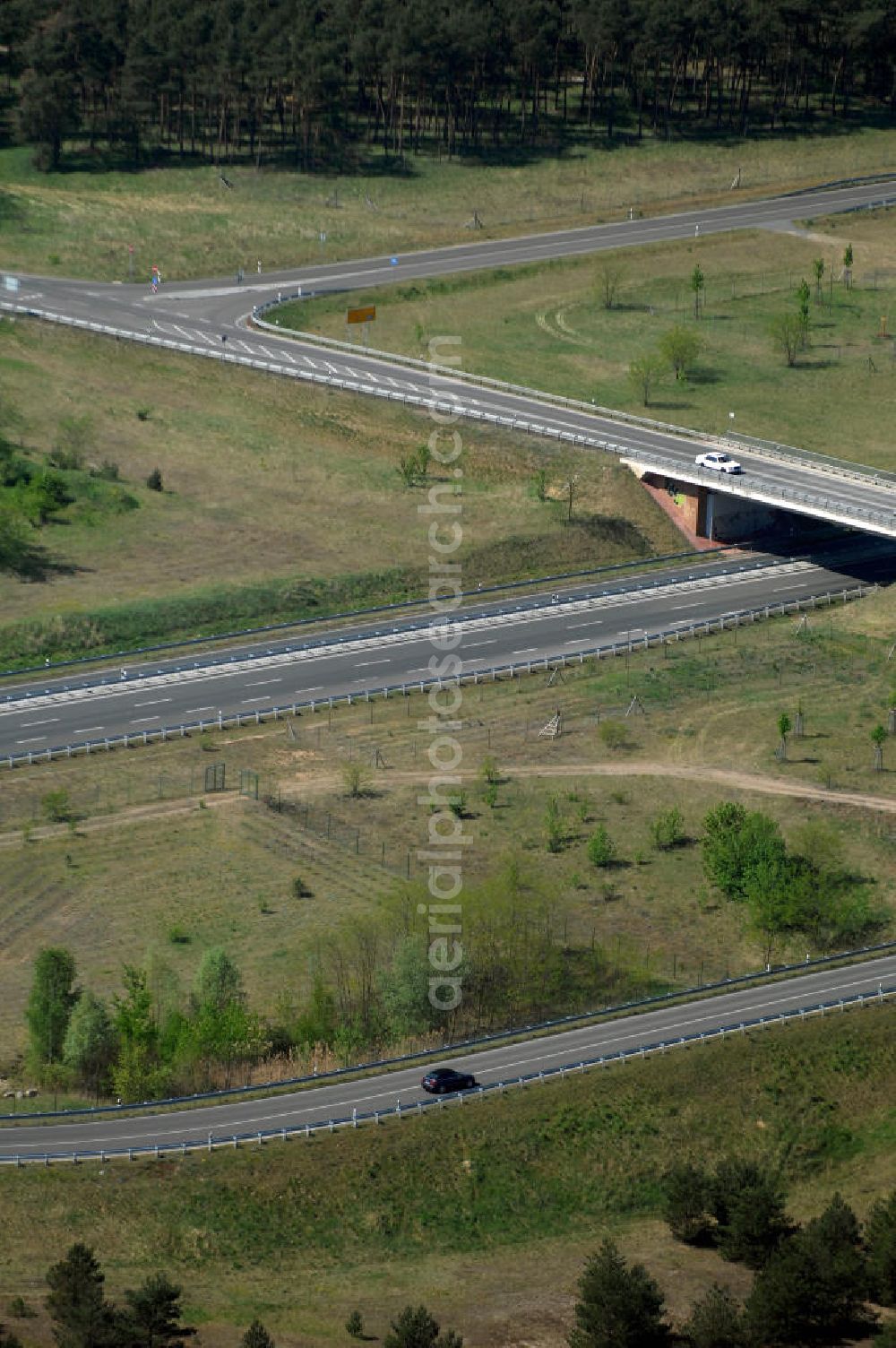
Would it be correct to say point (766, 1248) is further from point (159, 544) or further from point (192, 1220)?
point (159, 544)

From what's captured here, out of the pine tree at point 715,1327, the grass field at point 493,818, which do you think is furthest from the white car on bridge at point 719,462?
the pine tree at point 715,1327

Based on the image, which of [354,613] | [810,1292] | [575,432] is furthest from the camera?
[575,432]

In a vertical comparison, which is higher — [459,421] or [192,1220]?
[459,421]

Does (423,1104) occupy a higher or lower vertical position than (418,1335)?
higher

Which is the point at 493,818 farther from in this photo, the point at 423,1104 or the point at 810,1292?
the point at 810,1292

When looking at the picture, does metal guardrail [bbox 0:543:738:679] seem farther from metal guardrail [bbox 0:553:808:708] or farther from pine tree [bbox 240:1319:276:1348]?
pine tree [bbox 240:1319:276:1348]

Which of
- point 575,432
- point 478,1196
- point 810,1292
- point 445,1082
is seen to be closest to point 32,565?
point 575,432

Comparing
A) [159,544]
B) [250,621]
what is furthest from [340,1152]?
[159,544]

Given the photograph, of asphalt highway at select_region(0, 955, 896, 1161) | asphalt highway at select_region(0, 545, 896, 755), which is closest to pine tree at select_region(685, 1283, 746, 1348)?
asphalt highway at select_region(0, 955, 896, 1161)
